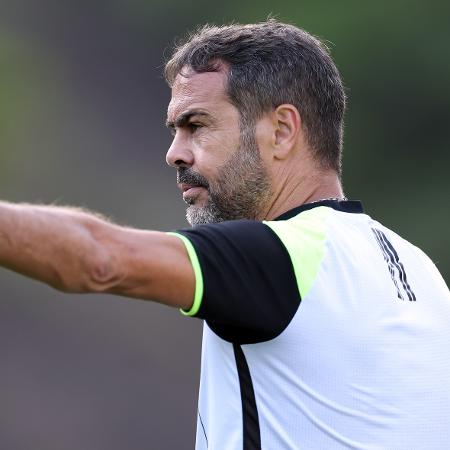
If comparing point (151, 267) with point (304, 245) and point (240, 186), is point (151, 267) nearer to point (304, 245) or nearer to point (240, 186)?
point (304, 245)

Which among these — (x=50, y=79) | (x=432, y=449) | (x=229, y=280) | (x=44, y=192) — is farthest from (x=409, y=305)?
(x=50, y=79)

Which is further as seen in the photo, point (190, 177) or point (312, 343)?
point (190, 177)

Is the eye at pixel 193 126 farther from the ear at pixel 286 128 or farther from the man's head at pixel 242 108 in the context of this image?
the ear at pixel 286 128

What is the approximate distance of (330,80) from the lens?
12.7 feet

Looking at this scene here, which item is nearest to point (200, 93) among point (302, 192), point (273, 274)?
point (302, 192)

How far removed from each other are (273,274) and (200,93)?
3.16ft

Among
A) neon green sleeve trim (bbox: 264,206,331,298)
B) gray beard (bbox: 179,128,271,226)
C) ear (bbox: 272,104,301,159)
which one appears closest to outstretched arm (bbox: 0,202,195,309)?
neon green sleeve trim (bbox: 264,206,331,298)

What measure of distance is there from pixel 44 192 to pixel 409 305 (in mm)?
13562

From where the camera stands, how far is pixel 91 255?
8.86 feet

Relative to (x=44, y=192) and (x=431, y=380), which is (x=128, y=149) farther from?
(x=431, y=380)

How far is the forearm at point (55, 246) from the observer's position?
102 inches

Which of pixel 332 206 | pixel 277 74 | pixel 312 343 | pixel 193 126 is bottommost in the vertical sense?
pixel 312 343

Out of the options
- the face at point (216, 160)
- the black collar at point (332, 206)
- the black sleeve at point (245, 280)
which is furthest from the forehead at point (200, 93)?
the black sleeve at point (245, 280)

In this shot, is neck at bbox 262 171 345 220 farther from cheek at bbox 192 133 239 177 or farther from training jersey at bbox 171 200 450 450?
training jersey at bbox 171 200 450 450
